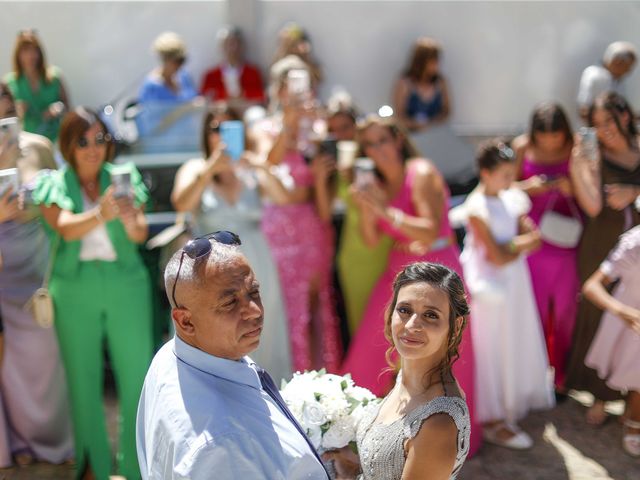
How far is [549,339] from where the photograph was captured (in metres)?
5.00

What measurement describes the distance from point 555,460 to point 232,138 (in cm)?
247

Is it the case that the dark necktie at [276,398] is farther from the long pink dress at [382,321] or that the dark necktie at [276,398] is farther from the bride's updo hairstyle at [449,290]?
the long pink dress at [382,321]

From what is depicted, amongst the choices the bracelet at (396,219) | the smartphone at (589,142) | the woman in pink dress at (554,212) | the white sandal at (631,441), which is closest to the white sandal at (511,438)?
the white sandal at (631,441)

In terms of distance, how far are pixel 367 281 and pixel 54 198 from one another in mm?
1795

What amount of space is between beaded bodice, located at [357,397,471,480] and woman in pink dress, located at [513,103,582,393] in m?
3.00

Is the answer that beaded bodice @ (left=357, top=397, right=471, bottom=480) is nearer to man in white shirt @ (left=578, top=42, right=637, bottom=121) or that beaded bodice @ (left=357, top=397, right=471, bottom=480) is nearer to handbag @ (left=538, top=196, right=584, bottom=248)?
handbag @ (left=538, top=196, right=584, bottom=248)

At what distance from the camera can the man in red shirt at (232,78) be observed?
22.2ft

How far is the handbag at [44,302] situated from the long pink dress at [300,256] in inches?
48.7

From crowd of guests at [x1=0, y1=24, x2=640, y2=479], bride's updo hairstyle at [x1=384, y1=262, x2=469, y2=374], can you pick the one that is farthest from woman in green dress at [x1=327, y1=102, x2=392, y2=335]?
bride's updo hairstyle at [x1=384, y1=262, x2=469, y2=374]

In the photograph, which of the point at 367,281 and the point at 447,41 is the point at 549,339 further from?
the point at 447,41

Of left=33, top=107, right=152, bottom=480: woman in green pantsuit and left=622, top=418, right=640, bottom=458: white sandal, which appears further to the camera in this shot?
left=622, top=418, right=640, bottom=458: white sandal

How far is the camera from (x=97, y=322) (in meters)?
3.79

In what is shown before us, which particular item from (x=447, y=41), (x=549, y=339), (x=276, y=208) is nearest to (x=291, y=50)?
(x=447, y=41)

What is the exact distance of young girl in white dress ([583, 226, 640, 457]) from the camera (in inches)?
158
